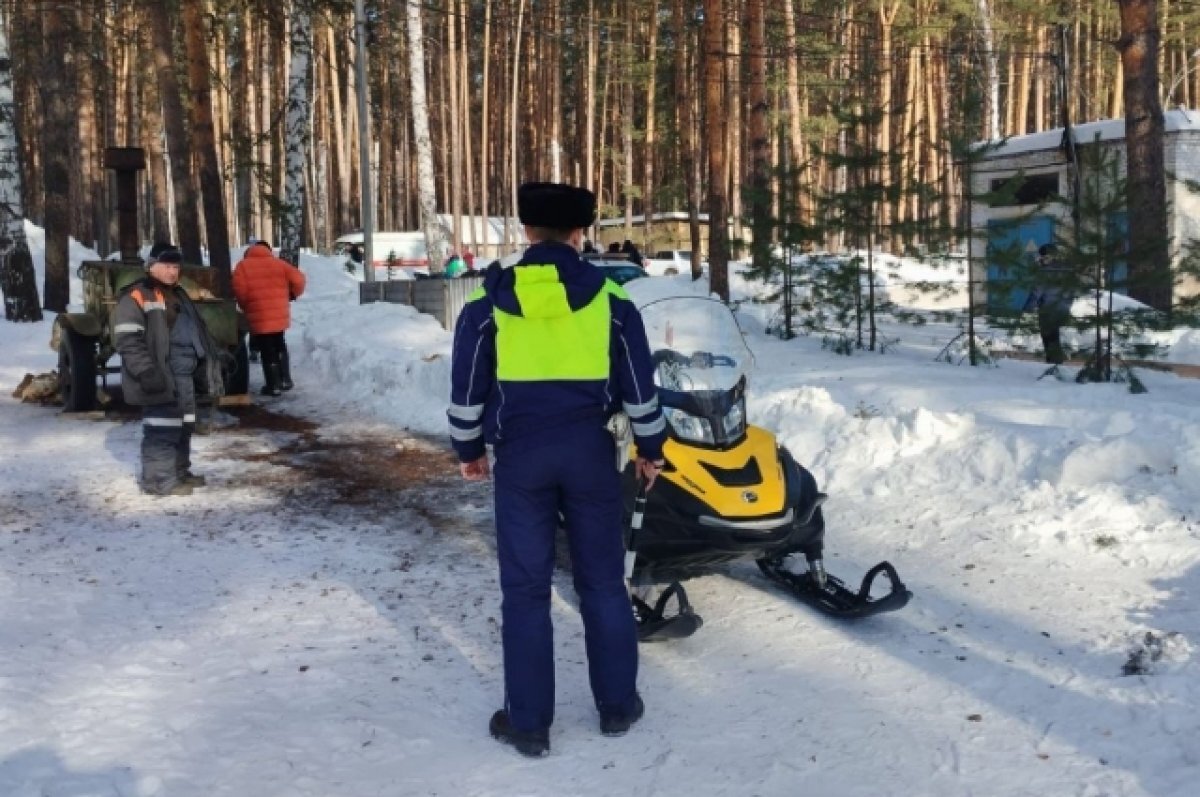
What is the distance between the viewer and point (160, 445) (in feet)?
25.5

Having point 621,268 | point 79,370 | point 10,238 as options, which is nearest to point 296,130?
point 10,238

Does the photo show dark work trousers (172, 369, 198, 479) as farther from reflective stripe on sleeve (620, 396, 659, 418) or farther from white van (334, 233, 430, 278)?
white van (334, 233, 430, 278)

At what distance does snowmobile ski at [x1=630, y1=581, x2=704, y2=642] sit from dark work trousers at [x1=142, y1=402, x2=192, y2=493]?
421 cm

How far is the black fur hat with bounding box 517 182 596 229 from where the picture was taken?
3.94 meters

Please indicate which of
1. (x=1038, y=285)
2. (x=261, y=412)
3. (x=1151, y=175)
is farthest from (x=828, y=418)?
(x=1151, y=175)

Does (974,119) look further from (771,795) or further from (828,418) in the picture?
(771,795)

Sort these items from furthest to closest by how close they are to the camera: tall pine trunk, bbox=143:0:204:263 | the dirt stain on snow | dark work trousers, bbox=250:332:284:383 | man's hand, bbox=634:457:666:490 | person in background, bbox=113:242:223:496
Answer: tall pine trunk, bbox=143:0:204:263 < dark work trousers, bbox=250:332:284:383 < the dirt stain on snow < person in background, bbox=113:242:223:496 < man's hand, bbox=634:457:666:490

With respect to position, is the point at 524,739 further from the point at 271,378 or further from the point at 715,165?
the point at 715,165

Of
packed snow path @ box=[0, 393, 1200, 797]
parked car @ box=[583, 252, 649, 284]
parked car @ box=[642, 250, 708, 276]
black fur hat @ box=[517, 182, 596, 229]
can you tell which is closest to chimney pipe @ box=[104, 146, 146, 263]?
packed snow path @ box=[0, 393, 1200, 797]

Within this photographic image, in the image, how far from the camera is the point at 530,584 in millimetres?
3922

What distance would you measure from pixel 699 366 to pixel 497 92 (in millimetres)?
47491

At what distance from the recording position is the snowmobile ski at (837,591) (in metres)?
5.02


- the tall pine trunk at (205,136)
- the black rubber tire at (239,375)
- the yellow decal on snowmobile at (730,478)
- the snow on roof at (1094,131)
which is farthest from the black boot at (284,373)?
the snow on roof at (1094,131)

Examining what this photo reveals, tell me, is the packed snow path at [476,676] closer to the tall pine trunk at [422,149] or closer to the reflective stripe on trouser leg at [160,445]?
the reflective stripe on trouser leg at [160,445]
